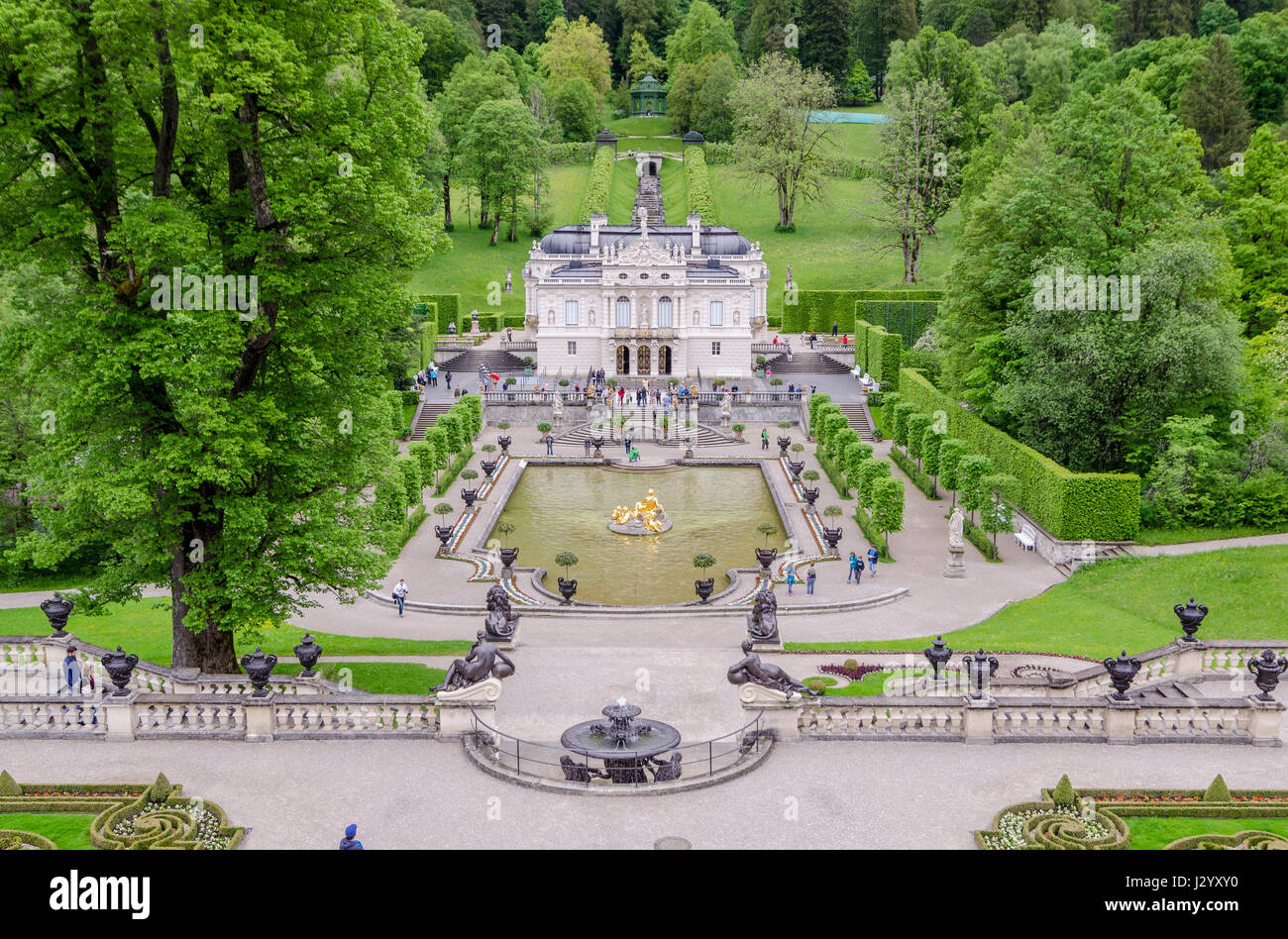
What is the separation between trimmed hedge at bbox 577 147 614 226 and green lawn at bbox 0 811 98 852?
101m

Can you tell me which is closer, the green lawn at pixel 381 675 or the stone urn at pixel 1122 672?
the stone urn at pixel 1122 672

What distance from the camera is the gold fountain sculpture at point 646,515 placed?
5741 cm

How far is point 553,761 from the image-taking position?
2661 cm

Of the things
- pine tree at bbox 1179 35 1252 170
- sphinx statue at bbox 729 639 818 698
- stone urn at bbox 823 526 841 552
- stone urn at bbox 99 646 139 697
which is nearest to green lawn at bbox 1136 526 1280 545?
stone urn at bbox 823 526 841 552

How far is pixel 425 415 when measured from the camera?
266 feet

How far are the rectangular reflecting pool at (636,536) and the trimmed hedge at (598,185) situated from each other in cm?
5664

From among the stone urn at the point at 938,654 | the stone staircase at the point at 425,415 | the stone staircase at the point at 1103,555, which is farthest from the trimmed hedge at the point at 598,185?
the stone urn at the point at 938,654

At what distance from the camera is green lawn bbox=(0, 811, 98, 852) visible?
23.0 metres

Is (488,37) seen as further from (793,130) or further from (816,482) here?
(816,482)

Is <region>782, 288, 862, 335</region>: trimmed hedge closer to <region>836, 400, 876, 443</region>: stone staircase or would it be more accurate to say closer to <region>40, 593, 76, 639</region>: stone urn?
<region>836, 400, 876, 443</region>: stone staircase

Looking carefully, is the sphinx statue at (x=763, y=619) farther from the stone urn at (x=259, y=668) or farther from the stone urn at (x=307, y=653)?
the stone urn at (x=259, y=668)

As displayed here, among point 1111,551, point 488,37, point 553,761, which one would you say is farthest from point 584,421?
point 488,37

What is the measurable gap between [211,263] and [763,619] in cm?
1805

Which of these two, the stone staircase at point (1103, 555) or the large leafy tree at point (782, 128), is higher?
the large leafy tree at point (782, 128)
